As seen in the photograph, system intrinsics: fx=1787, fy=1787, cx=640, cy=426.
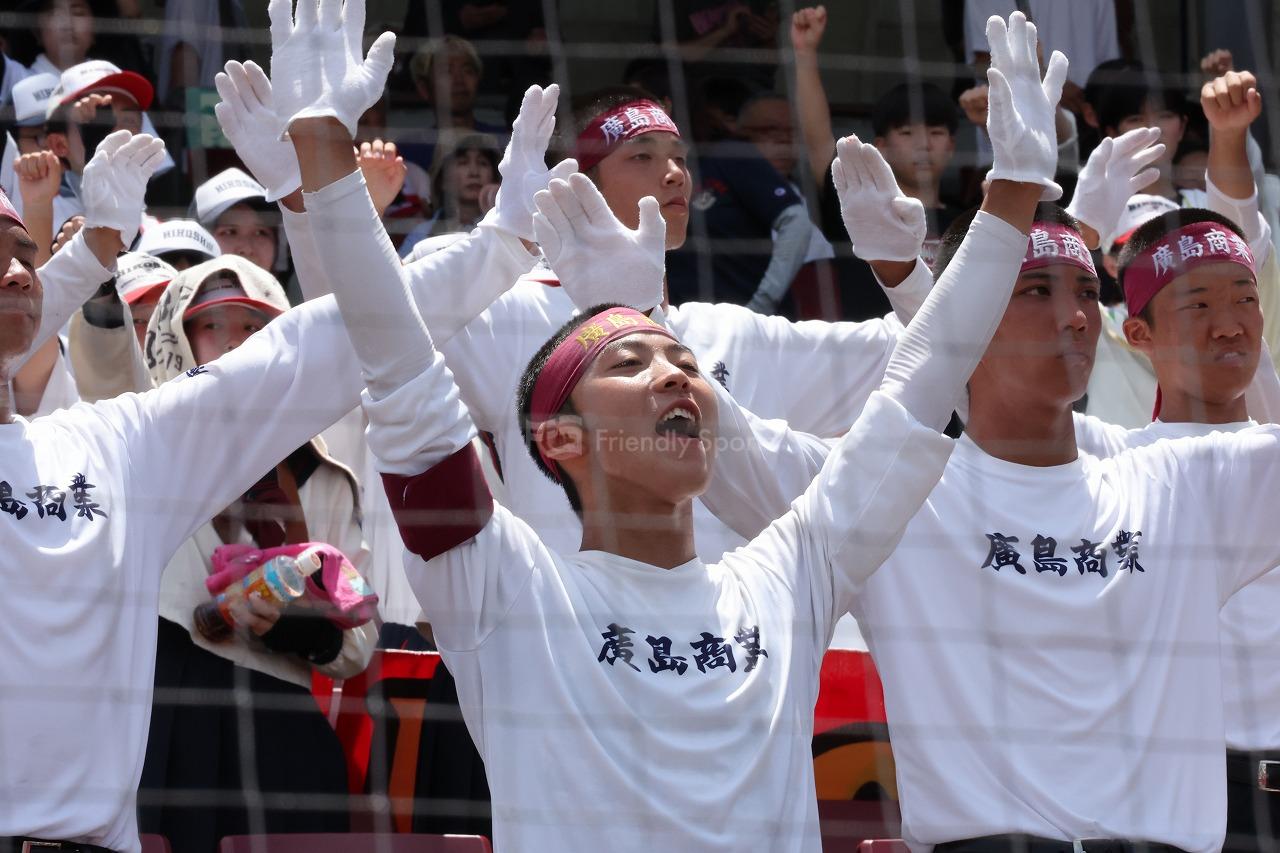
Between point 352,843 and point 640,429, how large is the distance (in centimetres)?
106

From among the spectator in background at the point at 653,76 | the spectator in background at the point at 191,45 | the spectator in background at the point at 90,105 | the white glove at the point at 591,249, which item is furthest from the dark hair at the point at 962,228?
the spectator in background at the point at 191,45

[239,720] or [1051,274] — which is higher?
[1051,274]

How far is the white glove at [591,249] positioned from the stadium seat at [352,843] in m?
0.94

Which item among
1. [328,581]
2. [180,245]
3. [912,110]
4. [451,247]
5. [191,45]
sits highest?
[191,45]

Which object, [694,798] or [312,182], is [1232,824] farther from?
[312,182]

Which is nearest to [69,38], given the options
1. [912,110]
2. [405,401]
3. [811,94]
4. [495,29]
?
[495,29]

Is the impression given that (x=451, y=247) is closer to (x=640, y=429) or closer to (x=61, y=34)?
(x=640, y=429)

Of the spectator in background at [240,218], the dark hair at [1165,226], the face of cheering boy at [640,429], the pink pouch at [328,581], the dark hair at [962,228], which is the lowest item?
the pink pouch at [328,581]

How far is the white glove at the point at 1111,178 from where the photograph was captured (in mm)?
3477

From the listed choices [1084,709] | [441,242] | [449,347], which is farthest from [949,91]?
[1084,709]

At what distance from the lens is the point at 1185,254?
10.7ft

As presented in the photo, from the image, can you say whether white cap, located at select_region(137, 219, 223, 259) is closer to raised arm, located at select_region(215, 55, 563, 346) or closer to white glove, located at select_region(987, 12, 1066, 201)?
raised arm, located at select_region(215, 55, 563, 346)

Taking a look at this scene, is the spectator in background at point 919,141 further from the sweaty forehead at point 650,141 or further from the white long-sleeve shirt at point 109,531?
the white long-sleeve shirt at point 109,531

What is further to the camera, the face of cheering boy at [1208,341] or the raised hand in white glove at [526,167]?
the face of cheering boy at [1208,341]
